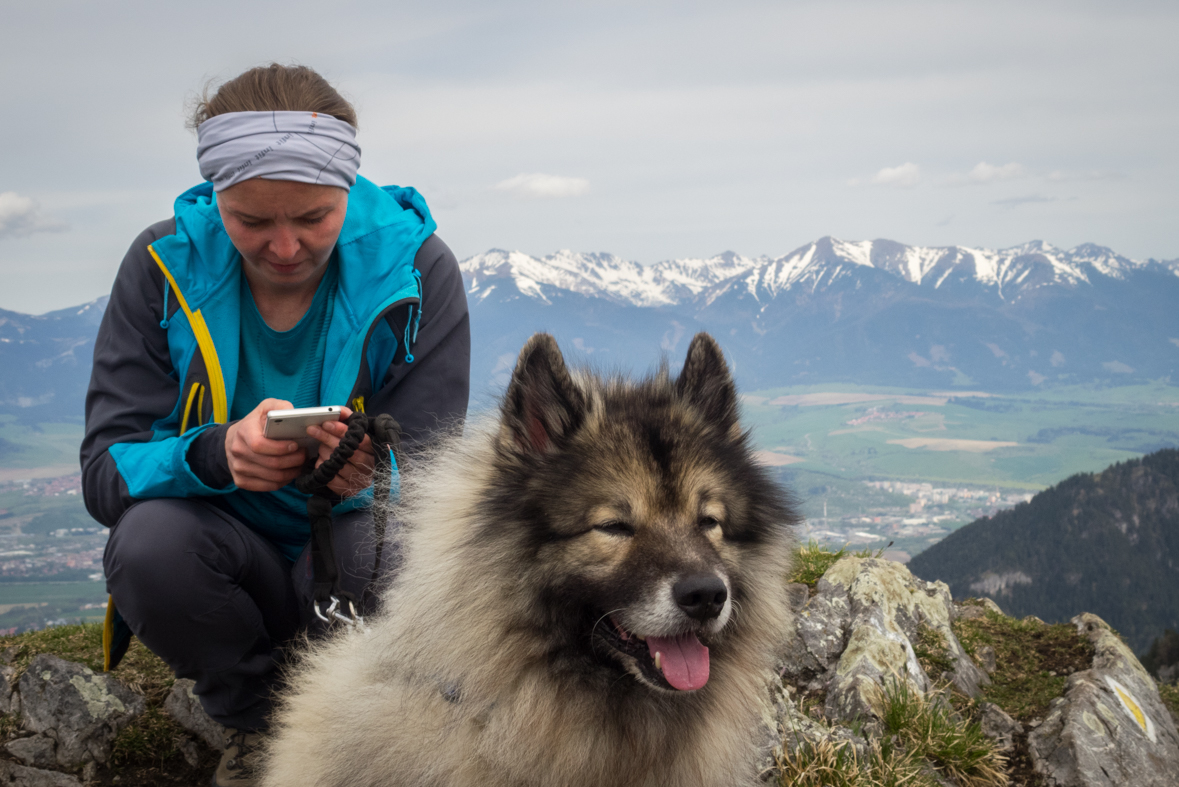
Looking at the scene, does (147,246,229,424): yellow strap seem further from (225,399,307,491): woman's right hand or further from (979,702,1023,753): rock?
(979,702,1023,753): rock

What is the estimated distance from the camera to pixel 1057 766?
13.9ft

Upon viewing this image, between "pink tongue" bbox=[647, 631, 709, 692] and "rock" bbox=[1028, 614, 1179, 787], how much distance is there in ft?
10.2

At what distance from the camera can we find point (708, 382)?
9.14ft

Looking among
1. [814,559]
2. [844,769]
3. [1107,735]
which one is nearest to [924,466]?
[814,559]

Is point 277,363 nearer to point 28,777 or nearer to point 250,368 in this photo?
point 250,368

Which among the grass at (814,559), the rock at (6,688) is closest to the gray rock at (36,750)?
the rock at (6,688)

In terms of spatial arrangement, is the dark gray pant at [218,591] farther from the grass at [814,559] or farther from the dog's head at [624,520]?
the grass at [814,559]

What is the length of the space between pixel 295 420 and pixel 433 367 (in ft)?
2.62

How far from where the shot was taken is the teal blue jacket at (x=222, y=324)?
9.87ft

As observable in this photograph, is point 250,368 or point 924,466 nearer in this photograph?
point 250,368

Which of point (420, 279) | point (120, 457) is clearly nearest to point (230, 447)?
point (120, 457)

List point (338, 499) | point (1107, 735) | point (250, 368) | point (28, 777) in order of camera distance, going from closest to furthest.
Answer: point (338, 499), point (250, 368), point (28, 777), point (1107, 735)

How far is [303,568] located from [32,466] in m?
150

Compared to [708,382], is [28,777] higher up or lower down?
lower down
